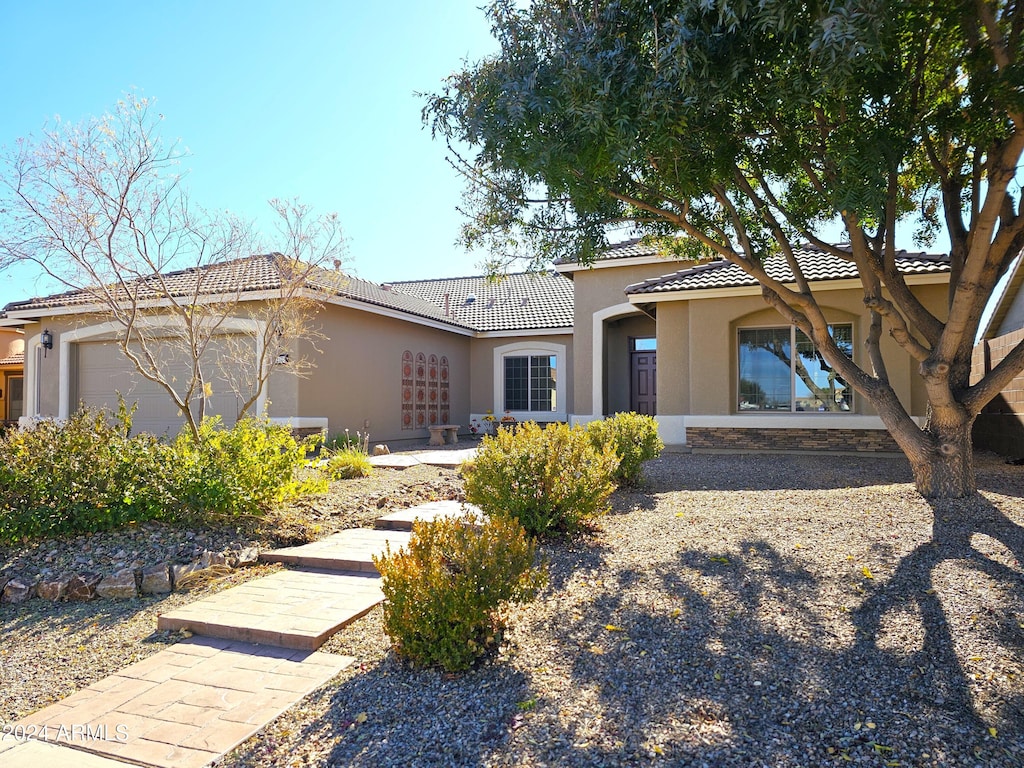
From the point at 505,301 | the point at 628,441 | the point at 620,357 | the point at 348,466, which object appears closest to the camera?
the point at 628,441

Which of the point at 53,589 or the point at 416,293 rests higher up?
the point at 416,293

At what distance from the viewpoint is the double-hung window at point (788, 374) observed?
12289 millimetres

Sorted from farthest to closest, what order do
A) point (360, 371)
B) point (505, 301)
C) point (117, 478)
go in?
point (505, 301)
point (360, 371)
point (117, 478)

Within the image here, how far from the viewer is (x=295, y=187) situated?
10055mm

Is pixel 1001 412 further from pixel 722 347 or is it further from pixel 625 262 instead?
pixel 625 262

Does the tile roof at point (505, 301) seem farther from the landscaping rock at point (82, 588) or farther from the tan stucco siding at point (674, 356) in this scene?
the landscaping rock at point (82, 588)

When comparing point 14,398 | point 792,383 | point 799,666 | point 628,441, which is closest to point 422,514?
point 628,441

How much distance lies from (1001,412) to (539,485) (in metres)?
10.5

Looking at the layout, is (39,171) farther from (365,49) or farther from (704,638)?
(704,638)

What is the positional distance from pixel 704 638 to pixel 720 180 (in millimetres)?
4832

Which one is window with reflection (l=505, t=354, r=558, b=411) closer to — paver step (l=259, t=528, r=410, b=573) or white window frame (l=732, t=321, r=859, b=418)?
white window frame (l=732, t=321, r=859, b=418)

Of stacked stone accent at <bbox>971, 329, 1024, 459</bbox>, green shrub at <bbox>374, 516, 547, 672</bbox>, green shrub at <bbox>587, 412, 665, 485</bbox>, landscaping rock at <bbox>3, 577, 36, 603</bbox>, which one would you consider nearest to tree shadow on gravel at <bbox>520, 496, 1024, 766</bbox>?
green shrub at <bbox>374, 516, 547, 672</bbox>

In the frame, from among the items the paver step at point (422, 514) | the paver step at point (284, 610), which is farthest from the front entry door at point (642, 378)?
the paver step at point (284, 610)

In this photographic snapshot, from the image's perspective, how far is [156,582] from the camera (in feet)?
16.9
